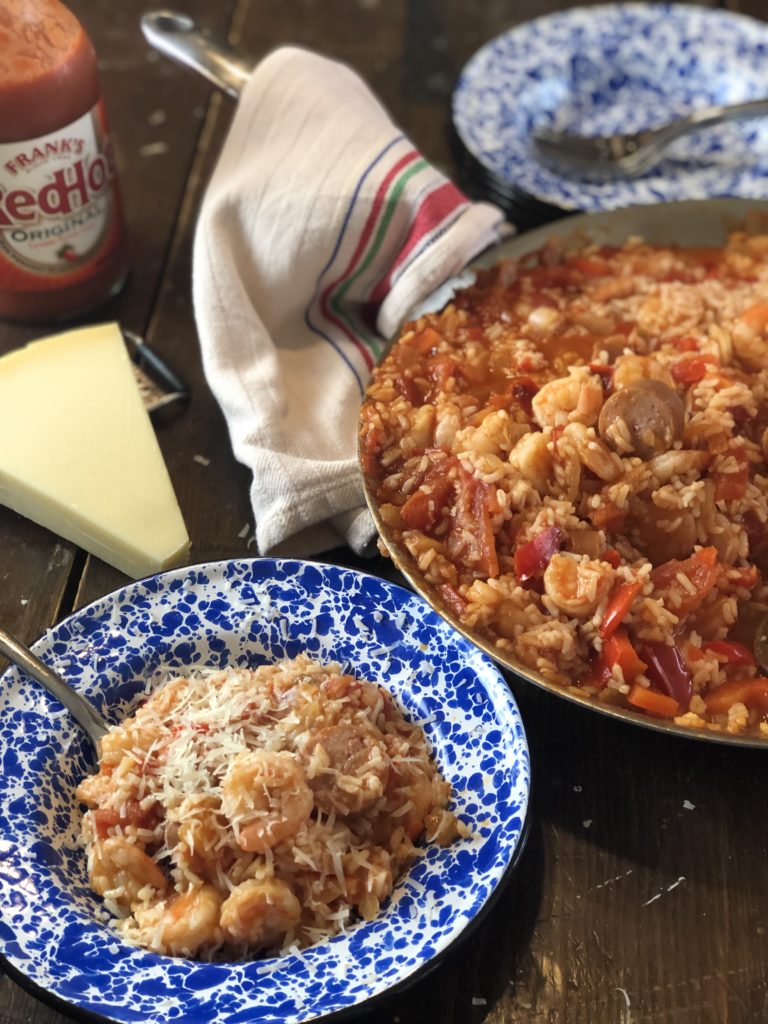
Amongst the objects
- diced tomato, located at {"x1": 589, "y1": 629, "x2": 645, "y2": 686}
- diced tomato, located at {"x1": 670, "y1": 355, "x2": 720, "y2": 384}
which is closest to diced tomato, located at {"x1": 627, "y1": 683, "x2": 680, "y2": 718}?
diced tomato, located at {"x1": 589, "y1": 629, "x2": 645, "y2": 686}

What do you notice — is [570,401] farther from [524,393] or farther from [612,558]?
[612,558]

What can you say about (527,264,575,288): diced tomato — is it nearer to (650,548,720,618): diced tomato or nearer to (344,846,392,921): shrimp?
(650,548,720,618): diced tomato

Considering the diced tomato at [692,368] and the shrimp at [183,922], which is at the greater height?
the diced tomato at [692,368]

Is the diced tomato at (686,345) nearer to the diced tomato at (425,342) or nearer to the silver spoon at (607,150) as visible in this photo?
the diced tomato at (425,342)

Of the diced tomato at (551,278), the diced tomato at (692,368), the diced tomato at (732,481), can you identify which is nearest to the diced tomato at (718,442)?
the diced tomato at (732,481)

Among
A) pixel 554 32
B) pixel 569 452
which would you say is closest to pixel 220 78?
pixel 554 32

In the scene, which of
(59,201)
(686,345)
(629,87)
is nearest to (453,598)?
(686,345)

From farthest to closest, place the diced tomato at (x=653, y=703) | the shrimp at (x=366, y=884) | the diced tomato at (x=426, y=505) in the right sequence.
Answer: the diced tomato at (x=426, y=505) → the diced tomato at (x=653, y=703) → the shrimp at (x=366, y=884)
